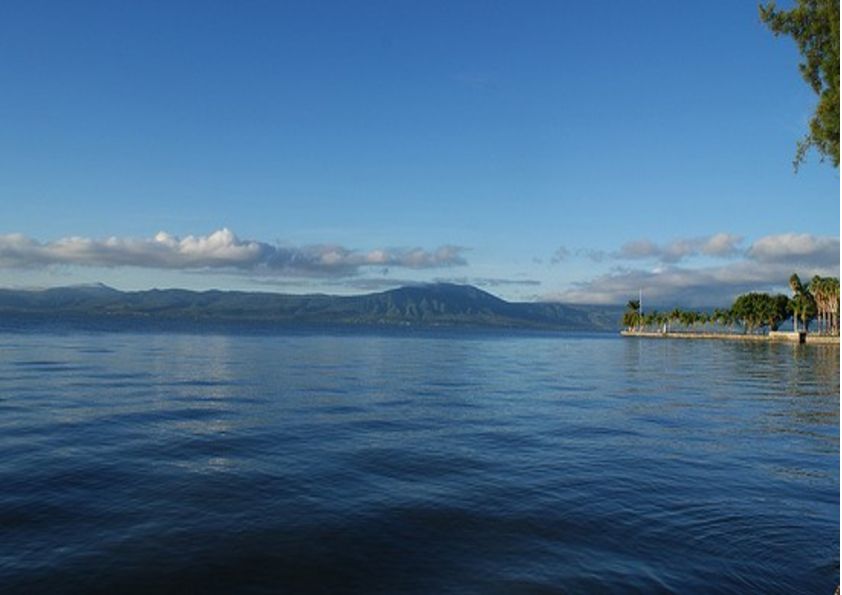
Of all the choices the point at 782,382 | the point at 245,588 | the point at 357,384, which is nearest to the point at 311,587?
the point at 245,588

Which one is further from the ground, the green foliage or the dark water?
the green foliage

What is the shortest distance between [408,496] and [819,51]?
2063 cm

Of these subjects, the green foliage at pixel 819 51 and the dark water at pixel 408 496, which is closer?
the dark water at pixel 408 496

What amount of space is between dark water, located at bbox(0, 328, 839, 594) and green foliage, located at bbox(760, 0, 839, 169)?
38.3ft

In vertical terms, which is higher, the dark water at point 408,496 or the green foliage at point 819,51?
the green foliage at point 819,51

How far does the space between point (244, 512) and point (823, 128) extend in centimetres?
2176

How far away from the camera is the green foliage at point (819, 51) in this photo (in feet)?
64.6

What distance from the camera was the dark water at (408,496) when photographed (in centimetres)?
1220

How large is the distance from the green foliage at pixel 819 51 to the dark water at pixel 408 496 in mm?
11661

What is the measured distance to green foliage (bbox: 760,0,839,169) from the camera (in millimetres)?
19688

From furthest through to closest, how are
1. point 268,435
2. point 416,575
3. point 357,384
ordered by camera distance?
point 357,384 → point 268,435 → point 416,575

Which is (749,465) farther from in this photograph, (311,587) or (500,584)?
(311,587)

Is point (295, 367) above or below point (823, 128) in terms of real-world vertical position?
below

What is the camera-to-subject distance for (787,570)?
12.8 metres
